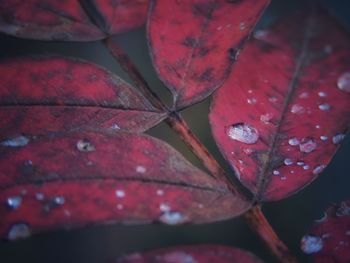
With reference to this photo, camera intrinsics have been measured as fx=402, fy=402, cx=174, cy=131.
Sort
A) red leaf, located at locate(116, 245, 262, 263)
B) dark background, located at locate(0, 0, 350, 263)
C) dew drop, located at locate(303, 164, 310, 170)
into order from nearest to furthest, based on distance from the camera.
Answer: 1. red leaf, located at locate(116, 245, 262, 263)
2. dew drop, located at locate(303, 164, 310, 170)
3. dark background, located at locate(0, 0, 350, 263)

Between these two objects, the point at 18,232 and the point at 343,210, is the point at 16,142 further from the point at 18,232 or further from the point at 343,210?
the point at 343,210

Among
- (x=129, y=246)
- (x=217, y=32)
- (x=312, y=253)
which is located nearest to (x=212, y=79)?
(x=217, y=32)

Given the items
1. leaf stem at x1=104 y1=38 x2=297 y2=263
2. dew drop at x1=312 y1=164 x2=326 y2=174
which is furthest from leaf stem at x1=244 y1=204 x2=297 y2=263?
dew drop at x1=312 y1=164 x2=326 y2=174

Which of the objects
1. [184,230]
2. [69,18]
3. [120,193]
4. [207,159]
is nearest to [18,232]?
[120,193]

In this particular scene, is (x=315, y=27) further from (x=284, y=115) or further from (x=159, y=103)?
(x=159, y=103)

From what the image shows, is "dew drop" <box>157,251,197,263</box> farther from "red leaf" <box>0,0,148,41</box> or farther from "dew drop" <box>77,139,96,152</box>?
"red leaf" <box>0,0,148,41</box>

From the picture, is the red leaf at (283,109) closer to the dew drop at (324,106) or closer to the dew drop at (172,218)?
the dew drop at (324,106)
